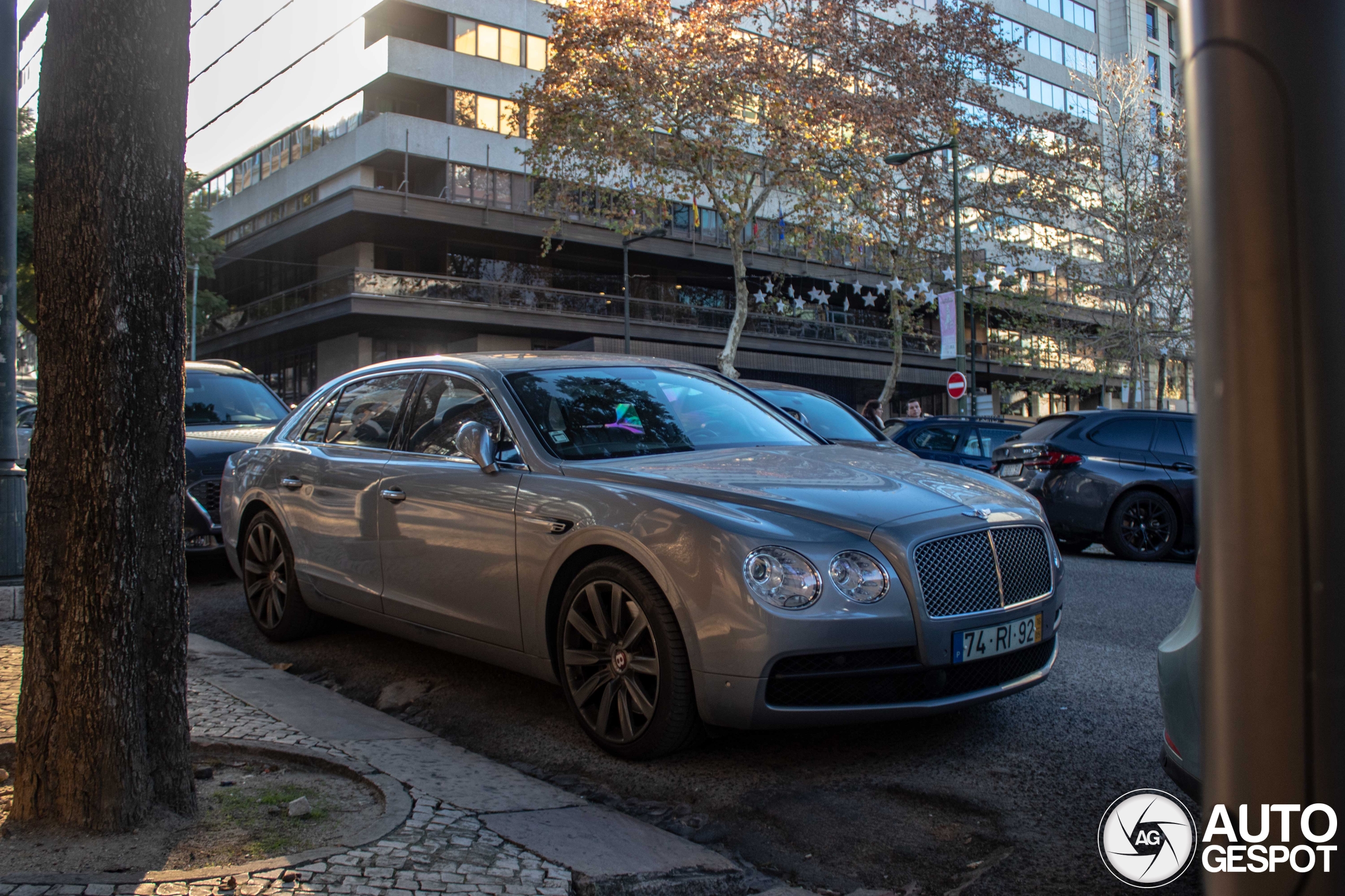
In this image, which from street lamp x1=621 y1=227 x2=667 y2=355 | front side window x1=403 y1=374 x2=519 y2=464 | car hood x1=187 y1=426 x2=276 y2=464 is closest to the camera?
front side window x1=403 y1=374 x2=519 y2=464

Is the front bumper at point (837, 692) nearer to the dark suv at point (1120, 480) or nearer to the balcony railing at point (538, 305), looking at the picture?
the dark suv at point (1120, 480)

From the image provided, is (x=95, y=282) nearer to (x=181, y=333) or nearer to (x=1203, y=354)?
(x=181, y=333)

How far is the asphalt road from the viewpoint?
312 cm

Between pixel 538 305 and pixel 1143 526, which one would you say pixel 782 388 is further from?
pixel 538 305

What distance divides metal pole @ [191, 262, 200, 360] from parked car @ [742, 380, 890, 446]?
3643 cm

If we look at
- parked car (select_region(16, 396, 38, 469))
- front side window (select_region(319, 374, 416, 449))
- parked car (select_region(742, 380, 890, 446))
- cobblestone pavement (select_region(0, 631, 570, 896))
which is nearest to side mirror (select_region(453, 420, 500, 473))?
front side window (select_region(319, 374, 416, 449))

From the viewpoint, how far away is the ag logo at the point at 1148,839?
2996mm

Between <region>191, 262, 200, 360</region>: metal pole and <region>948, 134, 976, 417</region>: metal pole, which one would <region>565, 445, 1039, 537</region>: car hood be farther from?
<region>191, 262, 200, 360</region>: metal pole

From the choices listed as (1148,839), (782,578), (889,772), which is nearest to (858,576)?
(782,578)

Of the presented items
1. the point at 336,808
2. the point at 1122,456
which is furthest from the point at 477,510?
the point at 1122,456

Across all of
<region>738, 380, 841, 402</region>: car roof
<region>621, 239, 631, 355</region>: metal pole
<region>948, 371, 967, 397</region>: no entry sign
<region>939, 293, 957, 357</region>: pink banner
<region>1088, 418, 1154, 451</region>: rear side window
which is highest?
<region>621, 239, 631, 355</region>: metal pole

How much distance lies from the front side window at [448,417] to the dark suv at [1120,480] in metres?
7.59

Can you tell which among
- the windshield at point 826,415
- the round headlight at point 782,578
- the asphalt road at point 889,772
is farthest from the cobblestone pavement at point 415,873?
the windshield at point 826,415

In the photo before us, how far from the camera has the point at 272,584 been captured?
627cm
